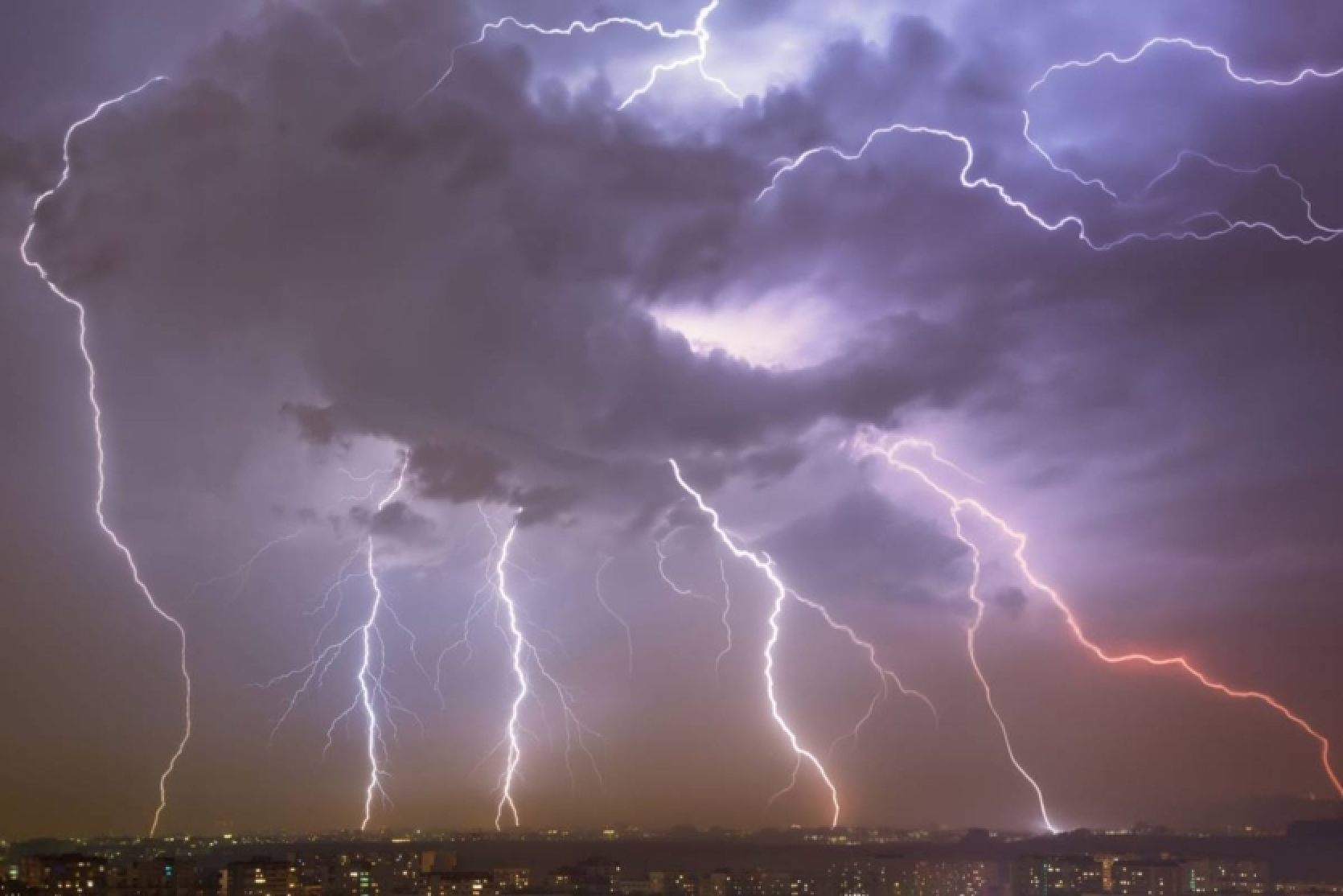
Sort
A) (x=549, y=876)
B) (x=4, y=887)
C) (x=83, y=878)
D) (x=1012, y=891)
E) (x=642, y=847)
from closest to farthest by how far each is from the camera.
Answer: (x=4, y=887)
(x=83, y=878)
(x=1012, y=891)
(x=549, y=876)
(x=642, y=847)

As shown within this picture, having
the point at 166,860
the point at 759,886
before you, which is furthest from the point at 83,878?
the point at 759,886

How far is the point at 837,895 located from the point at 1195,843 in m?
46.0

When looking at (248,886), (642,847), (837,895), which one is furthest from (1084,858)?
(642,847)

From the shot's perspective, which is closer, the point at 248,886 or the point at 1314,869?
the point at 248,886

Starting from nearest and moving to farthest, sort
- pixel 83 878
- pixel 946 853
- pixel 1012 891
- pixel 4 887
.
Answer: pixel 4 887, pixel 83 878, pixel 1012 891, pixel 946 853

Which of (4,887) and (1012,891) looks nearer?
(4,887)

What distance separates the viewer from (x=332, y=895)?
51281 millimetres

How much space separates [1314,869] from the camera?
7738 cm

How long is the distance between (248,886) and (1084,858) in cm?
3578

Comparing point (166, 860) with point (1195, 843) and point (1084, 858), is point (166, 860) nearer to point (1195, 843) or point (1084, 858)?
point (1084, 858)

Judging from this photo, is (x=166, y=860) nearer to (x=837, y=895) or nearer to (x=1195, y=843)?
(x=837, y=895)

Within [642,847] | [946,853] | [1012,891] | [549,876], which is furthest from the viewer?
[642,847]

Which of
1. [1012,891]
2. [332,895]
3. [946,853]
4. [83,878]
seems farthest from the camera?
[946,853]

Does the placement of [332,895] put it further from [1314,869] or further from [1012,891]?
[1314,869]
